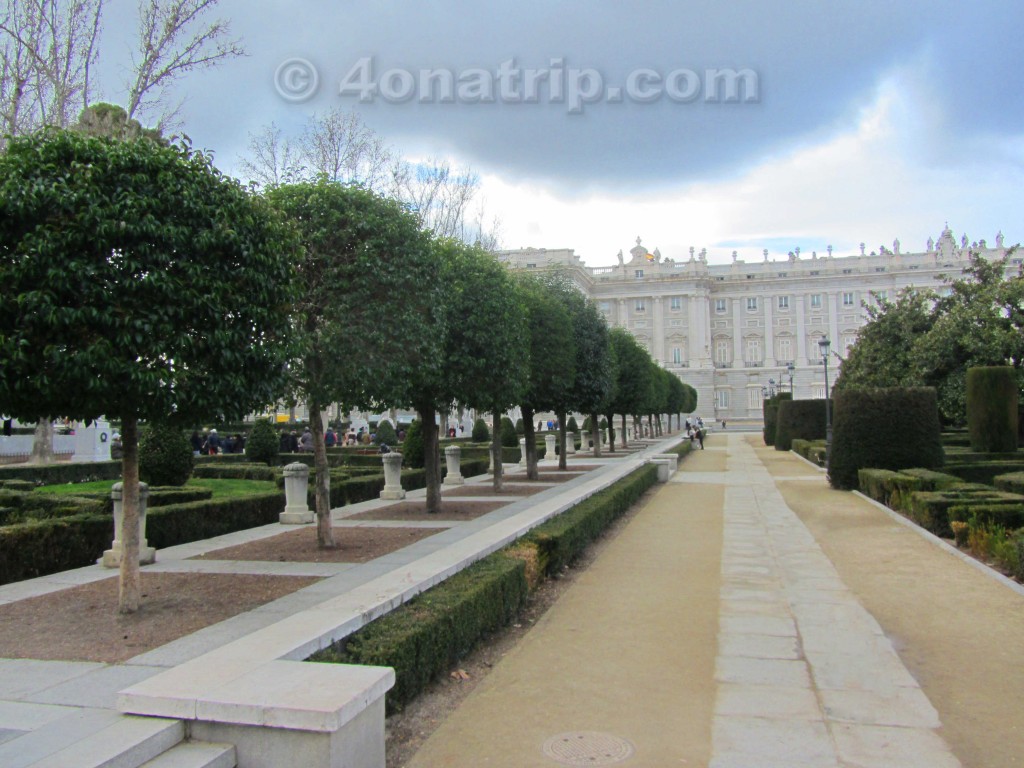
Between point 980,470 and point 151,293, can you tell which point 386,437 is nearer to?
point 980,470

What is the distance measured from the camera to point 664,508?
1568 cm

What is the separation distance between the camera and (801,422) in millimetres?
35156

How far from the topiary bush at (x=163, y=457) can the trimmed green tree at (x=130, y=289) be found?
886cm

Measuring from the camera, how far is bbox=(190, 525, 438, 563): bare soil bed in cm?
928

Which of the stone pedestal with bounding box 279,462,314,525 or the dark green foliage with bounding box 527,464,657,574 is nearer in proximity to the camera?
the dark green foliage with bounding box 527,464,657,574

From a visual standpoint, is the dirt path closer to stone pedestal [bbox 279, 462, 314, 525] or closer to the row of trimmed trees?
the row of trimmed trees

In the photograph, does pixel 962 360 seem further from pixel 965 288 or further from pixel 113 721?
pixel 113 721

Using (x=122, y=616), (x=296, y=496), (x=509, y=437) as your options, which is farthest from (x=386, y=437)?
(x=122, y=616)

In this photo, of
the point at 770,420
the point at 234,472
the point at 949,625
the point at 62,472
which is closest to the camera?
the point at 949,625

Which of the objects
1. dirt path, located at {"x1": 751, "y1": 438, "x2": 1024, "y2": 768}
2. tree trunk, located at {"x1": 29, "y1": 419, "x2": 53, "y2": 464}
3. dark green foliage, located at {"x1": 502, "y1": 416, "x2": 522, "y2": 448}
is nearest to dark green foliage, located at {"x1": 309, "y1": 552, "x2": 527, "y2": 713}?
dirt path, located at {"x1": 751, "y1": 438, "x2": 1024, "y2": 768}

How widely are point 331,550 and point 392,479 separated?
649cm

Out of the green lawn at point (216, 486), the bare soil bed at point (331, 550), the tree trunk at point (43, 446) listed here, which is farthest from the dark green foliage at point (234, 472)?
the bare soil bed at point (331, 550)

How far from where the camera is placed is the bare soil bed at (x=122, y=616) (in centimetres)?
561

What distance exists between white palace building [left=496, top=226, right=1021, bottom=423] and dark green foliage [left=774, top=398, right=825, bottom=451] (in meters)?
53.3
